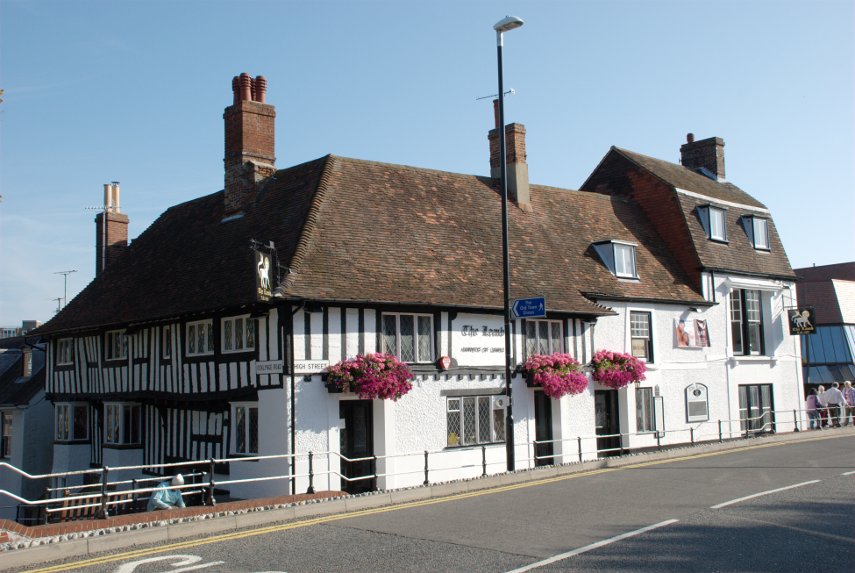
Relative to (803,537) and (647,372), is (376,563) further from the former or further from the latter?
(647,372)

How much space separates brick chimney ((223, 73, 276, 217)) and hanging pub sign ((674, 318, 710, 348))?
13572 mm

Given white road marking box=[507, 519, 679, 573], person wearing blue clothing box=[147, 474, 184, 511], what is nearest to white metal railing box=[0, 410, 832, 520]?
person wearing blue clothing box=[147, 474, 184, 511]

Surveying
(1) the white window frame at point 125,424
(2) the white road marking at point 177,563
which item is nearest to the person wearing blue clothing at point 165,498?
(2) the white road marking at point 177,563

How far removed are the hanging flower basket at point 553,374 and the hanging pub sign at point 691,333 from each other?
6.11 meters

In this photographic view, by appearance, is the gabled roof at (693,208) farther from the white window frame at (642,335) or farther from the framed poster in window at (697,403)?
the framed poster in window at (697,403)

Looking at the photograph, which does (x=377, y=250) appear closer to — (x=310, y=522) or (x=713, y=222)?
(x=310, y=522)

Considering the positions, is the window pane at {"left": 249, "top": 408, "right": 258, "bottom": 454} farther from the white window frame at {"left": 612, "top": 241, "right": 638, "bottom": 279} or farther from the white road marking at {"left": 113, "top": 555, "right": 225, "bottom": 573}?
the white window frame at {"left": 612, "top": 241, "right": 638, "bottom": 279}

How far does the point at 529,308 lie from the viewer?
62.2 feet

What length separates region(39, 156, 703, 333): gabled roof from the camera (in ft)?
68.0

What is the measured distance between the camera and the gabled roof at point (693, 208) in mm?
29438

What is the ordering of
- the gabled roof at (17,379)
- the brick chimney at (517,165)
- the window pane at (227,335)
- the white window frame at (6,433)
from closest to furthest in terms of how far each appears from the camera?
the window pane at (227,335) < the brick chimney at (517,165) < the gabled roof at (17,379) < the white window frame at (6,433)

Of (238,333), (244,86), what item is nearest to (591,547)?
(238,333)

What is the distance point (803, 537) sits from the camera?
10781 millimetres

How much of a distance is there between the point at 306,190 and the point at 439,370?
6191mm
